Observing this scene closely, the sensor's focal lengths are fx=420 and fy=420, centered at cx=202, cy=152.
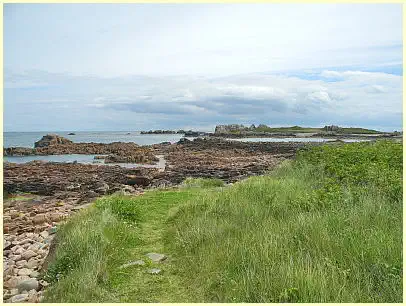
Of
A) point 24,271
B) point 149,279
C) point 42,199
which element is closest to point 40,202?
point 42,199

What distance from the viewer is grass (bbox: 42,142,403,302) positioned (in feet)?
16.3

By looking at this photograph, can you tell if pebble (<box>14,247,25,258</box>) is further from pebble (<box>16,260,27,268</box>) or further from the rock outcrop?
the rock outcrop

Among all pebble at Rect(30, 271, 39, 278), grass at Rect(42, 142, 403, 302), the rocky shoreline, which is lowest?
the rocky shoreline

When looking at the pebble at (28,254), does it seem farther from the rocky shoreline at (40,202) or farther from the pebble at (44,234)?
the pebble at (44,234)

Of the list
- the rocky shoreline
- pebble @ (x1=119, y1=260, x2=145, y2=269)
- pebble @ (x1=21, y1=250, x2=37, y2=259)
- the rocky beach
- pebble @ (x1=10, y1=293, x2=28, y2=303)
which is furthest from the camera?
pebble @ (x1=21, y1=250, x2=37, y2=259)

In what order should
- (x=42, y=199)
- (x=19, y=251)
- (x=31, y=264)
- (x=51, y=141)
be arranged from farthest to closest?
(x=51, y=141) → (x=42, y=199) → (x=19, y=251) → (x=31, y=264)

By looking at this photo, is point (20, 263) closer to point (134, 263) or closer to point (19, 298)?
point (19, 298)

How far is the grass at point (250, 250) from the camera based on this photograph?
4.95 meters

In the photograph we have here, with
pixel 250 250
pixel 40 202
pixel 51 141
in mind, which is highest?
pixel 51 141

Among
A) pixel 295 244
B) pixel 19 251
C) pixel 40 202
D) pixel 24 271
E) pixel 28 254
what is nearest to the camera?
pixel 295 244

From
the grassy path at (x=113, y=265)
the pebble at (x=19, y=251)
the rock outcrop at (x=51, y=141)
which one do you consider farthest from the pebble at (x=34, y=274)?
the rock outcrop at (x=51, y=141)

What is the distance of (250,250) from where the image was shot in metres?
5.88

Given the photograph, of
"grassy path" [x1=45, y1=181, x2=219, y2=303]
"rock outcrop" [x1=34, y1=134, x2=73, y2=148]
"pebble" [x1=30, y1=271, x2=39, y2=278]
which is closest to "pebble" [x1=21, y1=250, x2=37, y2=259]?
"grassy path" [x1=45, y1=181, x2=219, y2=303]

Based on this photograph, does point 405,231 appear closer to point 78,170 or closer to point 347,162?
point 347,162
